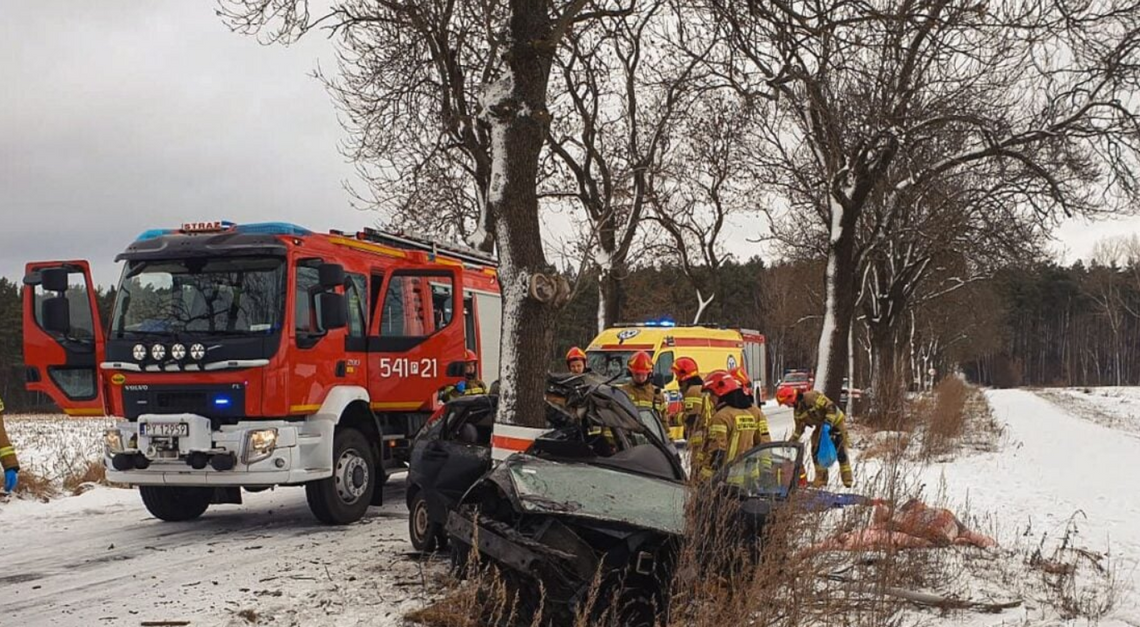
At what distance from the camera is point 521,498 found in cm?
488

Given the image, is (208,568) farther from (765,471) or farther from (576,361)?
(576,361)

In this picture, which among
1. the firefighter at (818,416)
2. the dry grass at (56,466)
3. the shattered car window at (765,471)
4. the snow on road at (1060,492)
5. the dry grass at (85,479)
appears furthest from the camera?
the dry grass at (85,479)

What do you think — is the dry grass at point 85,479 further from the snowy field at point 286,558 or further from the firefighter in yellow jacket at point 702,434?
the firefighter in yellow jacket at point 702,434

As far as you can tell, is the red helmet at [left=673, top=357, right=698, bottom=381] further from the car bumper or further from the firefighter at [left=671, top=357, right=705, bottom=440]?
the car bumper

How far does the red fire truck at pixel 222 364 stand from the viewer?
7949 mm

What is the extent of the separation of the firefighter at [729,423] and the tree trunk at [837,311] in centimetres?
958

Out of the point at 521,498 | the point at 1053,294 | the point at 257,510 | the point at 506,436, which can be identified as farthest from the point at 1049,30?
the point at 1053,294

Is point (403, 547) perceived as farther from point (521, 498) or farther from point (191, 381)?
point (521, 498)

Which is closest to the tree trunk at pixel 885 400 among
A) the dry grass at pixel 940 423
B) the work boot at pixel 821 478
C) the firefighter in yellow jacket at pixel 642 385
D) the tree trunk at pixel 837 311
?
the dry grass at pixel 940 423

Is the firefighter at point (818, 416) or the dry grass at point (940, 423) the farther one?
the dry grass at point (940, 423)

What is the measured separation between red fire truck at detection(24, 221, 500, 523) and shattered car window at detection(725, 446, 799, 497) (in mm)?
4379

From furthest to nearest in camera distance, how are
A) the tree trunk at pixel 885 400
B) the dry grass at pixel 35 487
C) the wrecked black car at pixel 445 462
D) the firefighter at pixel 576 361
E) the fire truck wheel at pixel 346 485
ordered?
1. the tree trunk at pixel 885 400
2. the firefighter at pixel 576 361
3. the dry grass at pixel 35 487
4. the fire truck wheel at pixel 346 485
5. the wrecked black car at pixel 445 462

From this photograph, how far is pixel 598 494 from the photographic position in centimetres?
498

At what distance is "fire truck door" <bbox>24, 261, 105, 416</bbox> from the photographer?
8.06 m
